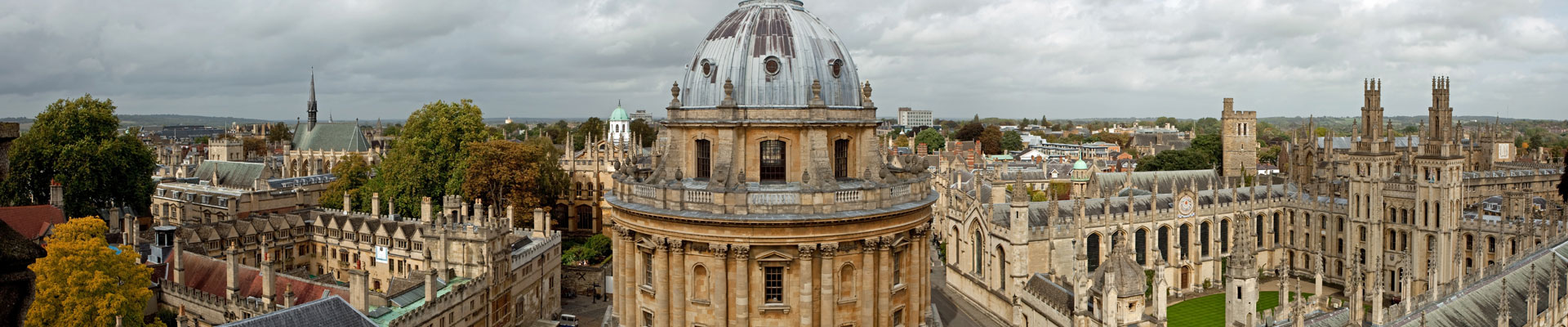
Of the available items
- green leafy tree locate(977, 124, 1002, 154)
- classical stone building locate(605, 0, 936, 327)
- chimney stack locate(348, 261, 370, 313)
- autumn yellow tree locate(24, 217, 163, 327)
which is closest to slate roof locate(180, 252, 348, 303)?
chimney stack locate(348, 261, 370, 313)

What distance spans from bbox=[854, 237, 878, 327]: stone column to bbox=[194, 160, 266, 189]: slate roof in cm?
5563

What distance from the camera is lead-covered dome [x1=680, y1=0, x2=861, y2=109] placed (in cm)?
2444

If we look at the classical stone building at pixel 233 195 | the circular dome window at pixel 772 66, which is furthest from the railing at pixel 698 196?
the classical stone building at pixel 233 195

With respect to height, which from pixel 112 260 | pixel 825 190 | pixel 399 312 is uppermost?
pixel 825 190

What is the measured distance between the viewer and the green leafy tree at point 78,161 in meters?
51.6

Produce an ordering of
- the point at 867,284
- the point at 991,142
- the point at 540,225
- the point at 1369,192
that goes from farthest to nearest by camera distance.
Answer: the point at 991,142 → the point at 1369,192 → the point at 540,225 → the point at 867,284

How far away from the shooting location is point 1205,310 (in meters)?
46.2

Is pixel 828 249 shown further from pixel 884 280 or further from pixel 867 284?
pixel 884 280

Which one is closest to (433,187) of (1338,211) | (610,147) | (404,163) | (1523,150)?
(404,163)

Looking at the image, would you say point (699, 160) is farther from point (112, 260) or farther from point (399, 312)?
point (112, 260)

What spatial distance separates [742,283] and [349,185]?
45.2 meters

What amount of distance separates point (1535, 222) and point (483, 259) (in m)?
47.5

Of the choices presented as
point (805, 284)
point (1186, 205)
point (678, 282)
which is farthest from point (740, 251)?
point (1186, 205)

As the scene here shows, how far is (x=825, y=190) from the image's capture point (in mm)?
23203
